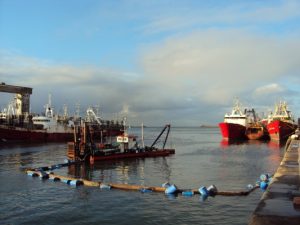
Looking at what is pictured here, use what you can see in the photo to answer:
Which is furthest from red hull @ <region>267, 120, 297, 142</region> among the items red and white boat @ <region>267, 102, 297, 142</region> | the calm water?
the calm water

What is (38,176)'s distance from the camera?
111ft

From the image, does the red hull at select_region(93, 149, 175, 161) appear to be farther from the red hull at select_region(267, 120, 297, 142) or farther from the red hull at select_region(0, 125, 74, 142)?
the red hull at select_region(0, 125, 74, 142)

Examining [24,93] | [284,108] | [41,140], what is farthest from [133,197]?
[284,108]

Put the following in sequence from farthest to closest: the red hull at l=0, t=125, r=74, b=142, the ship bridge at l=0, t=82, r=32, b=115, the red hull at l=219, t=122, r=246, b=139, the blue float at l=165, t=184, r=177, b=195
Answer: the ship bridge at l=0, t=82, r=32, b=115 → the red hull at l=219, t=122, r=246, b=139 → the red hull at l=0, t=125, r=74, b=142 → the blue float at l=165, t=184, r=177, b=195

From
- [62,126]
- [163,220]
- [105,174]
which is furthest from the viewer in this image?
[62,126]

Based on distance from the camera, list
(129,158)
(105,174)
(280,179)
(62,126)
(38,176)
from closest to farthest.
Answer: (280,179), (38,176), (105,174), (129,158), (62,126)

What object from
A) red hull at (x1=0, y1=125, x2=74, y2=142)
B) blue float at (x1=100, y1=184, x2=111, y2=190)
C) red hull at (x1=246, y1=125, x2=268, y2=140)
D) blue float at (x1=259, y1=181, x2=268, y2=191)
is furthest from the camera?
red hull at (x1=246, y1=125, x2=268, y2=140)

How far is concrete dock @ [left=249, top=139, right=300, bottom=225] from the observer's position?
12.8 meters

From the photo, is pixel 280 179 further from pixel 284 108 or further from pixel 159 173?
pixel 284 108

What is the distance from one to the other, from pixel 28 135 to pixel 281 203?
87826 millimetres

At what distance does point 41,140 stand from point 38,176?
66087 mm

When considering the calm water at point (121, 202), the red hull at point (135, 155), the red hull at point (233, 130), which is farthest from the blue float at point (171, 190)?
the red hull at point (233, 130)

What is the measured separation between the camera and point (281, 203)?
15.5 meters

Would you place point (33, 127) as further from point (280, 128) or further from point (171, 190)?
point (171, 190)
